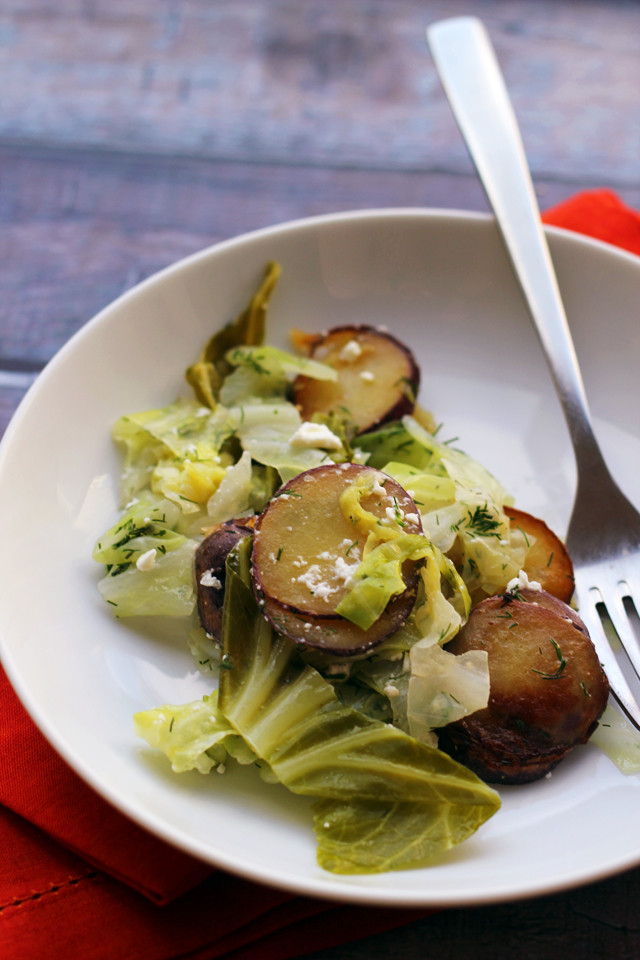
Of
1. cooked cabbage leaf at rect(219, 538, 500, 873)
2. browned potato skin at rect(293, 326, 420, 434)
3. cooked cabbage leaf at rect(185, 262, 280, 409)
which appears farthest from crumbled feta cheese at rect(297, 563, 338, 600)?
cooked cabbage leaf at rect(185, 262, 280, 409)

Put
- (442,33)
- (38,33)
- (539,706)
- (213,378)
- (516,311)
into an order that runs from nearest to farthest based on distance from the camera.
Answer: (539,706) → (213,378) → (516,311) → (442,33) → (38,33)

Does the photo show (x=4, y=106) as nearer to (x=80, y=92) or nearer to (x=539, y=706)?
(x=80, y=92)

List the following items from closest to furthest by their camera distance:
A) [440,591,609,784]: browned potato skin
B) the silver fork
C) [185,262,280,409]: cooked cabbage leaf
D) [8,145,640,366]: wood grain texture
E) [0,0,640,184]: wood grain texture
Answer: [440,591,609,784]: browned potato skin
the silver fork
[185,262,280,409]: cooked cabbage leaf
[8,145,640,366]: wood grain texture
[0,0,640,184]: wood grain texture

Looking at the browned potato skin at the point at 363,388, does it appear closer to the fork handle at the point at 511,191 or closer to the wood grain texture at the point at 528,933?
the fork handle at the point at 511,191

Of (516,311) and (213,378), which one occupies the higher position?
(516,311)

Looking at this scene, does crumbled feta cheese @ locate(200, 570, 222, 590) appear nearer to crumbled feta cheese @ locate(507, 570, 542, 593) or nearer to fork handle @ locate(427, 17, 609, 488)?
crumbled feta cheese @ locate(507, 570, 542, 593)

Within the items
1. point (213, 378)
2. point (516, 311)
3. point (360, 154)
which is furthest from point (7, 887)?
point (360, 154)
